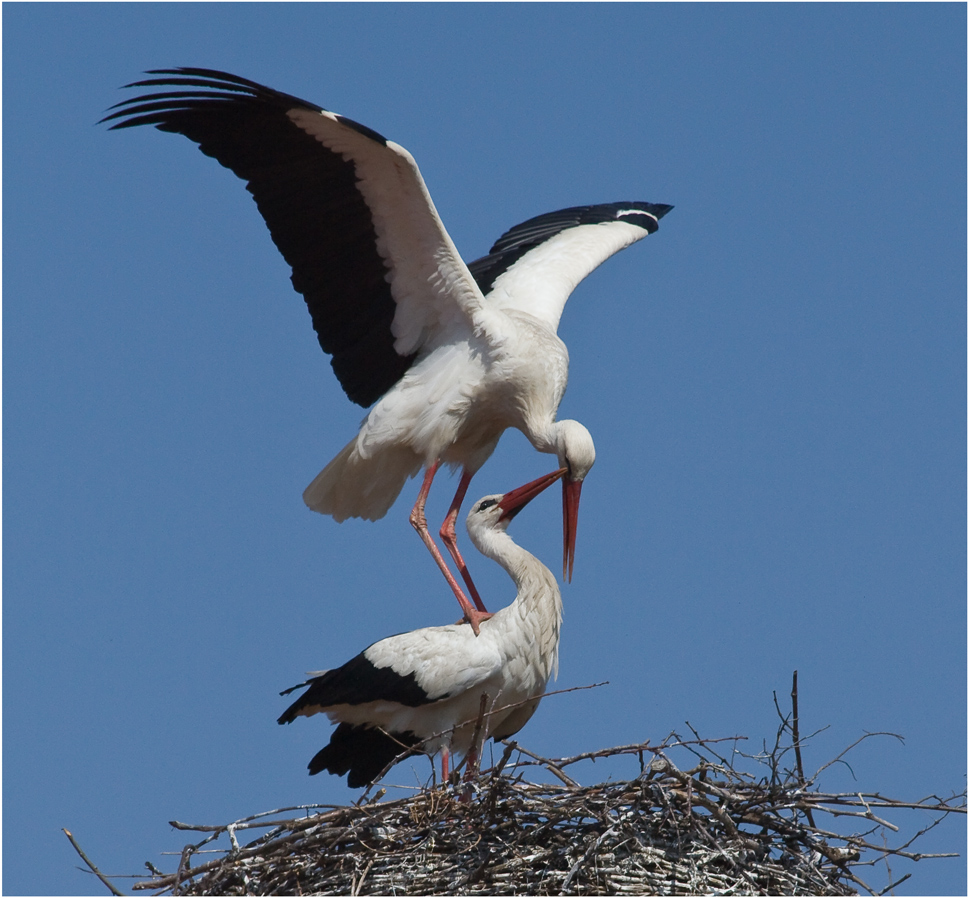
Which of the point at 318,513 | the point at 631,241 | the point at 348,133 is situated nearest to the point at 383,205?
the point at 348,133

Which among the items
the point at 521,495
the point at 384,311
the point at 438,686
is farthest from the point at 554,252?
the point at 438,686

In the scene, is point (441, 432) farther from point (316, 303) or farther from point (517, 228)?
point (517, 228)

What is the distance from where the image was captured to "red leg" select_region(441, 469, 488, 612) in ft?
26.8

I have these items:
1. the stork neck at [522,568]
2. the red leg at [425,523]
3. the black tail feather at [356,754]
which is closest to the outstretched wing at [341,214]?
the red leg at [425,523]

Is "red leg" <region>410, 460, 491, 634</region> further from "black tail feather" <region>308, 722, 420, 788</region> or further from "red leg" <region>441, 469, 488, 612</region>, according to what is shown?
"black tail feather" <region>308, 722, 420, 788</region>

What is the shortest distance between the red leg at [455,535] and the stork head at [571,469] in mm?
508

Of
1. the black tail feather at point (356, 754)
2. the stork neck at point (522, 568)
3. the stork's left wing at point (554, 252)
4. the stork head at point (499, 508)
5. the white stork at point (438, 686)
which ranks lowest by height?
the black tail feather at point (356, 754)

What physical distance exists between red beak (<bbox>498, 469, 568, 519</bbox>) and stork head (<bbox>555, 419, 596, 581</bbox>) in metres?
0.11

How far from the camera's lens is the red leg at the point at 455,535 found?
26.8 ft

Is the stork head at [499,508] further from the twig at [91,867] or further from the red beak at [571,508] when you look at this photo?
the twig at [91,867]

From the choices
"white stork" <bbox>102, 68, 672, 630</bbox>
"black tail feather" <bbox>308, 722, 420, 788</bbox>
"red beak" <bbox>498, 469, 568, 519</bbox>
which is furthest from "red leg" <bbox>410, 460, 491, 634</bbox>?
"black tail feather" <bbox>308, 722, 420, 788</bbox>

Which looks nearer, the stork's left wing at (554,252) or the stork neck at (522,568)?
the stork neck at (522,568)

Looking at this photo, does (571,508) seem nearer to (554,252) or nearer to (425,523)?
(425,523)

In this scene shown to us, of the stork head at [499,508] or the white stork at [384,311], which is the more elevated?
the white stork at [384,311]
